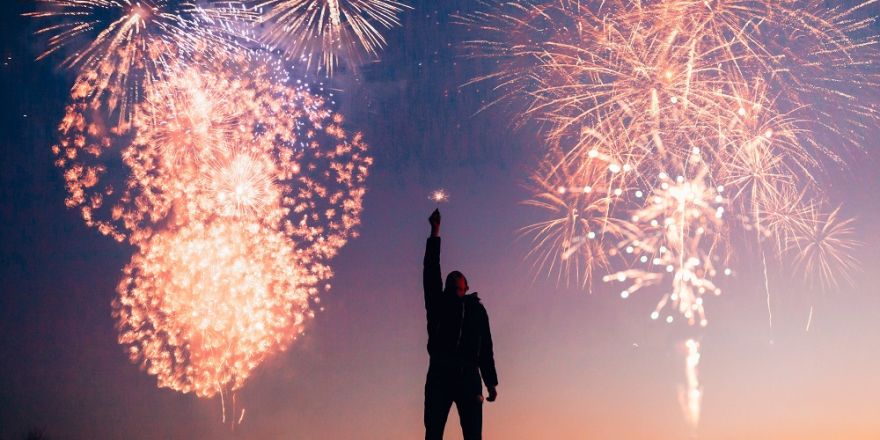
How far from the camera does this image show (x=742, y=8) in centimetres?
1211

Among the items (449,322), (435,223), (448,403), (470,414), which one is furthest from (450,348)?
(435,223)

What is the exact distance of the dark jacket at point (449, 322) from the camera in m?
5.35

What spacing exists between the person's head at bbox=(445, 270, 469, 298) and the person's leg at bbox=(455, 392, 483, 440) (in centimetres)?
70

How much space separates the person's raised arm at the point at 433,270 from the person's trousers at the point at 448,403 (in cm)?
52

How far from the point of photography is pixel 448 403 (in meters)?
5.45

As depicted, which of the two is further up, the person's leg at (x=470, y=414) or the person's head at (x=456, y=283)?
the person's head at (x=456, y=283)

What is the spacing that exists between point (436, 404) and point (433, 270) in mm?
906

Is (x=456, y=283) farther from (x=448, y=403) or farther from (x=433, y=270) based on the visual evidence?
(x=448, y=403)

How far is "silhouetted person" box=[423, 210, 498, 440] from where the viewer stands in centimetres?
536

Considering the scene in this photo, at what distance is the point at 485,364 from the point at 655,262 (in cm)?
710

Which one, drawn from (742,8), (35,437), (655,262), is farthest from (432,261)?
(35,437)

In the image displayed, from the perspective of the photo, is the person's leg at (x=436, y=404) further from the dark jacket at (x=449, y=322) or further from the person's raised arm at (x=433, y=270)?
the person's raised arm at (x=433, y=270)

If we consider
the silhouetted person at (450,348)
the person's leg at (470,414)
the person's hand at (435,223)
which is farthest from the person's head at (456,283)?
the person's leg at (470,414)

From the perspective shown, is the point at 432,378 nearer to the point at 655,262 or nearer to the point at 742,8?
the point at 655,262
